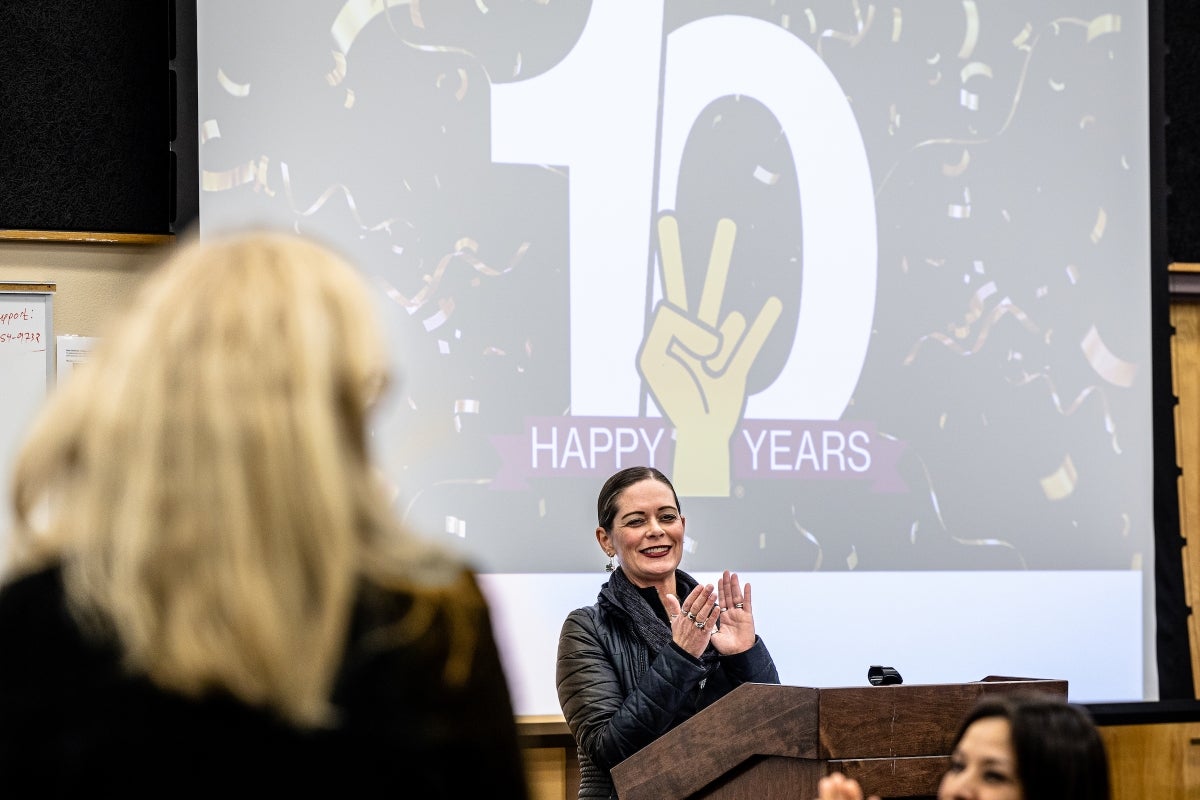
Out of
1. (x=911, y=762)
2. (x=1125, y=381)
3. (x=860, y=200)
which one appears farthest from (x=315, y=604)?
(x=1125, y=381)

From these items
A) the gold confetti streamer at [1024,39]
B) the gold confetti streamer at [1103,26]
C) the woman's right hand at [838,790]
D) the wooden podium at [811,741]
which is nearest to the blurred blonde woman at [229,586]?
the woman's right hand at [838,790]

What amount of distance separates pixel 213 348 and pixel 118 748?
0.78 feet

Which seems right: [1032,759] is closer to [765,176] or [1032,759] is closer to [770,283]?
[770,283]

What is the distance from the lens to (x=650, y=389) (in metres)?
3.50

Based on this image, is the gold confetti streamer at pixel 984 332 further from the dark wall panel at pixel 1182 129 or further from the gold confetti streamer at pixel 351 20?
the gold confetti streamer at pixel 351 20

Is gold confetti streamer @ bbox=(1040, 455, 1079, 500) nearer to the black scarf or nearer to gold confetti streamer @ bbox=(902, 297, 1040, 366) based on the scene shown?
gold confetti streamer @ bbox=(902, 297, 1040, 366)

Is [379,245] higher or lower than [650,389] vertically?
higher

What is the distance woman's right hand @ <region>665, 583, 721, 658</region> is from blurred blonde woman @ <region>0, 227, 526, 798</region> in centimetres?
166

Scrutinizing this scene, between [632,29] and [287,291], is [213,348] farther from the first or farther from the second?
[632,29]

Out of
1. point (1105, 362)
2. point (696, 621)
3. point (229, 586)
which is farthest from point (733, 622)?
point (229, 586)

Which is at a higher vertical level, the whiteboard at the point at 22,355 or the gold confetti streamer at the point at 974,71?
the gold confetti streamer at the point at 974,71

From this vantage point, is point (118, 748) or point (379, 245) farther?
point (379, 245)

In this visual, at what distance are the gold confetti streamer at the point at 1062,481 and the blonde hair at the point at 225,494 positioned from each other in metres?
3.17

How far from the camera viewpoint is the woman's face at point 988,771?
1792 millimetres
